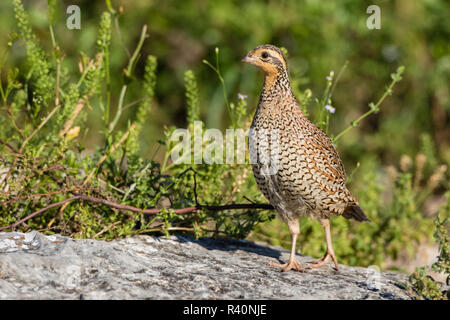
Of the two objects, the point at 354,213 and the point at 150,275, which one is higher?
the point at 354,213

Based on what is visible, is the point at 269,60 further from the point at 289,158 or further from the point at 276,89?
the point at 289,158

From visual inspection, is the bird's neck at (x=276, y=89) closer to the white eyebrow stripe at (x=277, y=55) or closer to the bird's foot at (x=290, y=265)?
the white eyebrow stripe at (x=277, y=55)

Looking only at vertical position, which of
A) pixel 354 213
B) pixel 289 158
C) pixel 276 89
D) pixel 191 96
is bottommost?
pixel 354 213

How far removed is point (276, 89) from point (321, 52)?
4037mm

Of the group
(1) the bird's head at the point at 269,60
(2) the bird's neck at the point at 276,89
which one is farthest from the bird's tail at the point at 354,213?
(1) the bird's head at the point at 269,60

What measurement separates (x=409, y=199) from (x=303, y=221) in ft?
3.52

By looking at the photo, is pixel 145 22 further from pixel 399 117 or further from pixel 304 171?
pixel 304 171

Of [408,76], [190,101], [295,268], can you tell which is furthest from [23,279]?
[408,76]

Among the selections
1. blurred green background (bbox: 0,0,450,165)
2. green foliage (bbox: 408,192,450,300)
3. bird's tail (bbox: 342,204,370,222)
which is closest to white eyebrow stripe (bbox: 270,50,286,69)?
bird's tail (bbox: 342,204,370,222)

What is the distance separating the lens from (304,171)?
12.2ft

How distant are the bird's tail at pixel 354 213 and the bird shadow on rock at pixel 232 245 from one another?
21.8 inches

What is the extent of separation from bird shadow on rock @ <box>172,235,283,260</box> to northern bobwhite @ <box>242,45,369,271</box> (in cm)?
39

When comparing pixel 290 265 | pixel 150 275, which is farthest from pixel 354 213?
pixel 150 275

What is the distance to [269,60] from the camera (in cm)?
393
